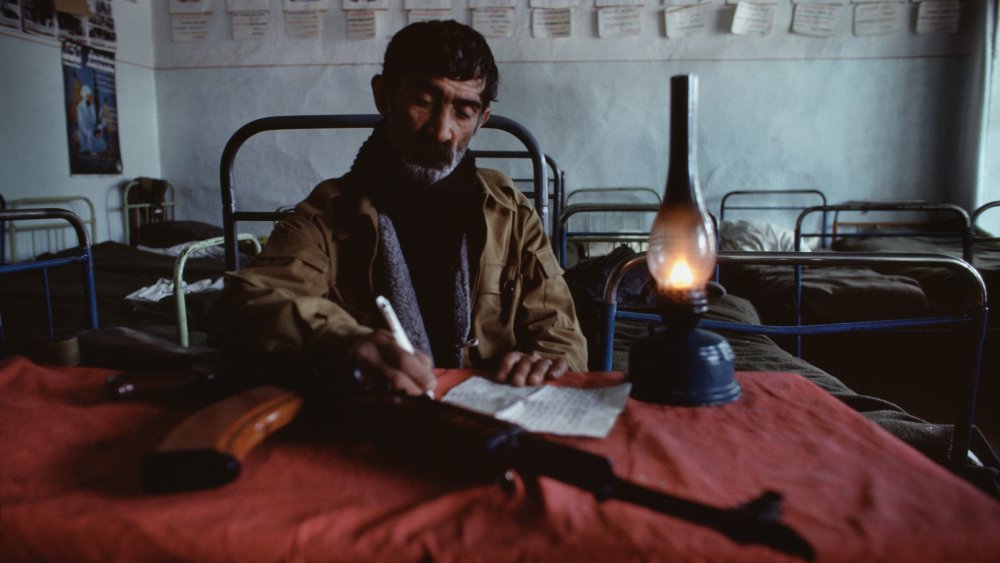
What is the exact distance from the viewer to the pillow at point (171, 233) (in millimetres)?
4730

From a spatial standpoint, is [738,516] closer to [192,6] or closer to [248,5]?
[248,5]

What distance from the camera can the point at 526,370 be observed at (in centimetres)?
100

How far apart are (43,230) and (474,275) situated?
4.28m

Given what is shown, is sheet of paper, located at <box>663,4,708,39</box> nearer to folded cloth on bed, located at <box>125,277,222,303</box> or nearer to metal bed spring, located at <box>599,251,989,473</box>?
folded cloth on bed, located at <box>125,277,222,303</box>

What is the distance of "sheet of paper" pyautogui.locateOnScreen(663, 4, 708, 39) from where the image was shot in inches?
205

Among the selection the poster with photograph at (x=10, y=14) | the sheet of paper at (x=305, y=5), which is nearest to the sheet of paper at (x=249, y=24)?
the sheet of paper at (x=305, y=5)

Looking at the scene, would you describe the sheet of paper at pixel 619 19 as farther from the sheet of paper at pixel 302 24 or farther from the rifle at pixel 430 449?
the rifle at pixel 430 449

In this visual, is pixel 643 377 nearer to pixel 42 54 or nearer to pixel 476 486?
pixel 476 486

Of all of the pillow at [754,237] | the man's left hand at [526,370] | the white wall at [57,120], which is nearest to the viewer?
the man's left hand at [526,370]

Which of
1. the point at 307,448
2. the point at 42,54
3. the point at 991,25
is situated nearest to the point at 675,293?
the point at 307,448

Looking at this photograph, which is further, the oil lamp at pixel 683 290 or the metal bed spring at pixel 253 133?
the metal bed spring at pixel 253 133

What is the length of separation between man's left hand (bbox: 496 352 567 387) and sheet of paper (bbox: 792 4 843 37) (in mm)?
5158

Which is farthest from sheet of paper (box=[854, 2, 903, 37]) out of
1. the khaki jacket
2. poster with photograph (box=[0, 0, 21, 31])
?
poster with photograph (box=[0, 0, 21, 31])

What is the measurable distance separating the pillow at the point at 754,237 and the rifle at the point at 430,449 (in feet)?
14.2
